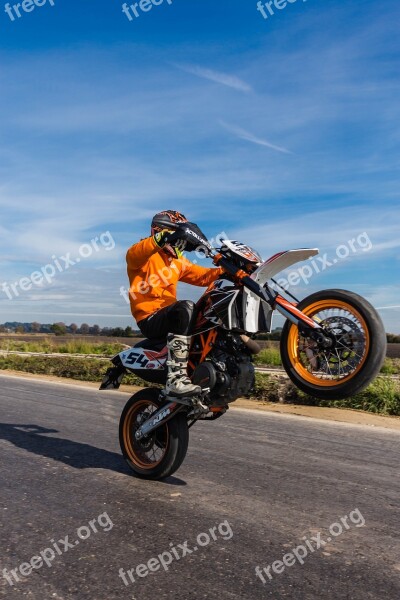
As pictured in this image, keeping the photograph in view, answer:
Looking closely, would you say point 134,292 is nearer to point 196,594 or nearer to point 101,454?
point 101,454

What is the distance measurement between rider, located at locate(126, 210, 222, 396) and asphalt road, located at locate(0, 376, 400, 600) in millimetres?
991

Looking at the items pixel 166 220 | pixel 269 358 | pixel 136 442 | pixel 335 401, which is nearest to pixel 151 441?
pixel 136 442

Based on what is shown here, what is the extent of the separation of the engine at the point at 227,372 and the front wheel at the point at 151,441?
0.55 meters

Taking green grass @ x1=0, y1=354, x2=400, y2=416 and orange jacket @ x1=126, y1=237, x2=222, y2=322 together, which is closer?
orange jacket @ x1=126, y1=237, x2=222, y2=322

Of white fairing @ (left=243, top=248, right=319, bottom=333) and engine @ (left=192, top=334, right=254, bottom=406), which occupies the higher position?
white fairing @ (left=243, top=248, right=319, bottom=333)

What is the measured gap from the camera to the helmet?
480cm

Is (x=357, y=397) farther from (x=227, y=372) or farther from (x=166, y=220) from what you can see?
(x=166, y=220)

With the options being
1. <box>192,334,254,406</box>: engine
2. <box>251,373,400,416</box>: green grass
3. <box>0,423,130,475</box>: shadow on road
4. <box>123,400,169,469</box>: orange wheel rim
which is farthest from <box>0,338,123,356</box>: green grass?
<box>192,334,254,406</box>: engine

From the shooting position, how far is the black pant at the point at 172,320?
493 cm

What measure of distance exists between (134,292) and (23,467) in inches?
80.0

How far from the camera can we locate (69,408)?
973 centimetres

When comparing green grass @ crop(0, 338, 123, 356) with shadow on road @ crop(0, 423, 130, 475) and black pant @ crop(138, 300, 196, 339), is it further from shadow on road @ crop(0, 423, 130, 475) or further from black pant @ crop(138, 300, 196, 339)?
black pant @ crop(138, 300, 196, 339)

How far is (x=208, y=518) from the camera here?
163 inches

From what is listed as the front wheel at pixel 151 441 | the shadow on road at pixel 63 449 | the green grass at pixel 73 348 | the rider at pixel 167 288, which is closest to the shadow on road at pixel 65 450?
the shadow on road at pixel 63 449
